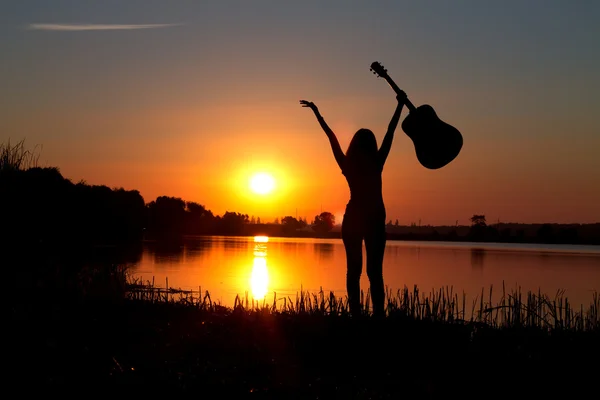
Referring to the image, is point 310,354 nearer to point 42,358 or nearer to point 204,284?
point 42,358

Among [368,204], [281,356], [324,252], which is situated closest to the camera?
[281,356]

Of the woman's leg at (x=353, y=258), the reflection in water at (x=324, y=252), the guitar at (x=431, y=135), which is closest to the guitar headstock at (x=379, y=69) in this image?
the guitar at (x=431, y=135)

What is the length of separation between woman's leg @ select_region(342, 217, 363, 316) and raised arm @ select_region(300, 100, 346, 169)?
3.13 ft

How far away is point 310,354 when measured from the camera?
7617mm

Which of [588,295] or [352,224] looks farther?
[588,295]

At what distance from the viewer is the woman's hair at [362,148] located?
9.59 metres

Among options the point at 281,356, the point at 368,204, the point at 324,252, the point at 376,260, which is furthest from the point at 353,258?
the point at 324,252

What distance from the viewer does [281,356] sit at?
727 cm

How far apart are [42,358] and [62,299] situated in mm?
4552

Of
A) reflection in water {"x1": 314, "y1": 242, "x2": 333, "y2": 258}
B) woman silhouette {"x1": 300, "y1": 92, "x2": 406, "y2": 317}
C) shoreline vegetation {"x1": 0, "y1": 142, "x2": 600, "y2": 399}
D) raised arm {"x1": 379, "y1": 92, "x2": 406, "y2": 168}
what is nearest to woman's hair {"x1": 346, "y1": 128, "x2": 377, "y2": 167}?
woman silhouette {"x1": 300, "y1": 92, "x2": 406, "y2": 317}

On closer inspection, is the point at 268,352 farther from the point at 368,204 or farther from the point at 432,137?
the point at 432,137

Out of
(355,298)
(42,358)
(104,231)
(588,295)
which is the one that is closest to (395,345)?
Result: (355,298)

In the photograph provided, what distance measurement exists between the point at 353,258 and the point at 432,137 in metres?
2.20

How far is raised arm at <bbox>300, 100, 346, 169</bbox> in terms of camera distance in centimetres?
1006
